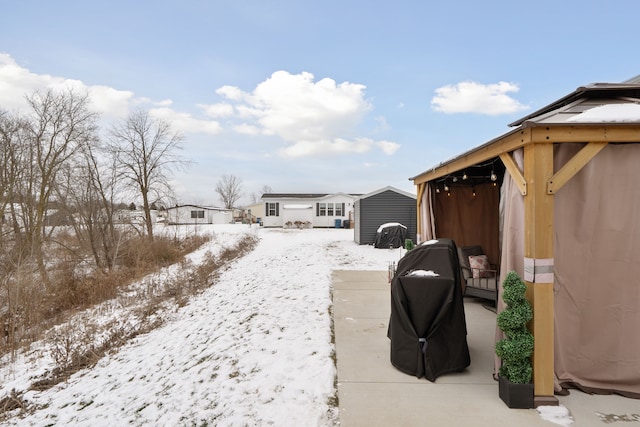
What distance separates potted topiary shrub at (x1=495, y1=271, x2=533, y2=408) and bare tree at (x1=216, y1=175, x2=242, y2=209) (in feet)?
172

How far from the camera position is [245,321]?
17.6 feet

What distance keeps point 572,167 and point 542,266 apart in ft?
2.99

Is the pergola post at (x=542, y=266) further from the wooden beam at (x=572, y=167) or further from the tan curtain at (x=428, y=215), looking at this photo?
the tan curtain at (x=428, y=215)

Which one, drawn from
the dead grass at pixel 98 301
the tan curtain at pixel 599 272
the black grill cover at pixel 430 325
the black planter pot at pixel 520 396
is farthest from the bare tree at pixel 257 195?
the black planter pot at pixel 520 396

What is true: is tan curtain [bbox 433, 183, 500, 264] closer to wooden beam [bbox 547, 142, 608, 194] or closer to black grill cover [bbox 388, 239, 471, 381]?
black grill cover [bbox 388, 239, 471, 381]

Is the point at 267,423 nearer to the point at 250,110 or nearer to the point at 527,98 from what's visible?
the point at 527,98

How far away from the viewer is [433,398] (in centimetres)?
295

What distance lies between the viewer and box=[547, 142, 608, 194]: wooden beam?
280 cm

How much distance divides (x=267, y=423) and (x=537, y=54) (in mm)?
10677

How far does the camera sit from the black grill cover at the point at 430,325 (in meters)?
3.34

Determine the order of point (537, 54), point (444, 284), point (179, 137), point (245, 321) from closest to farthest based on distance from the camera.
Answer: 1. point (444, 284)
2. point (245, 321)
3. point (537, 54)
4. point (179, 137)

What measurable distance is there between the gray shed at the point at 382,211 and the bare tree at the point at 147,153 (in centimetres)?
1176

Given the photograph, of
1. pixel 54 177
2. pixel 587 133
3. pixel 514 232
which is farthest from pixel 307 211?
pixel 587 133

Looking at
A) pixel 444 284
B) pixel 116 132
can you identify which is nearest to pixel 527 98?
→ pixel 444 284
